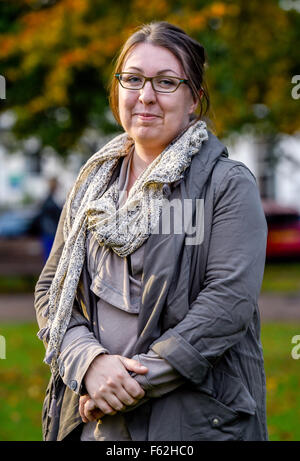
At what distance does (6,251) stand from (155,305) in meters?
20.5

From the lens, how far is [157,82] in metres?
2.39

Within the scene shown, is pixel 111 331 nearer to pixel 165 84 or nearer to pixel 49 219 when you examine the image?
pixel 165 84

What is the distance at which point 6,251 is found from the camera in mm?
22141

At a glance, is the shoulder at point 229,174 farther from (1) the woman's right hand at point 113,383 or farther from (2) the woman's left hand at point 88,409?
(2) the woman's left hand at point 88,409

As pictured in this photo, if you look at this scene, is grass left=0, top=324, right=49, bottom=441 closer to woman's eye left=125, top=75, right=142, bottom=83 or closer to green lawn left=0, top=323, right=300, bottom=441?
green lawn left=0, top=323, right=300, bottom=441

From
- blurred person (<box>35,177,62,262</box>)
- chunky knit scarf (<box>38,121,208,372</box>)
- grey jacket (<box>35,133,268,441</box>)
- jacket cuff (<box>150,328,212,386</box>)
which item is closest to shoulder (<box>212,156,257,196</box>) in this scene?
grey jacket (<box>35,133,268,441</box>)

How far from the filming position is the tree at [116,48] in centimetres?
841

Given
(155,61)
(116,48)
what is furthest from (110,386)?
(116,48)

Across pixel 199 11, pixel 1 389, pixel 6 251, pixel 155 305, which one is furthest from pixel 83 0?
pixel 6 251

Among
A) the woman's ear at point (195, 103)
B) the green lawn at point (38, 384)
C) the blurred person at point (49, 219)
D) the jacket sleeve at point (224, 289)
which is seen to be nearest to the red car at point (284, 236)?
the blurred person at point (49, 219)

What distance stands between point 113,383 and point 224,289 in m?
0.50

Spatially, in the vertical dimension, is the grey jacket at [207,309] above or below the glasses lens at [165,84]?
below

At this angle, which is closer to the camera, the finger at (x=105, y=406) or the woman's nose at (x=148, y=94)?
the finger at (x=105, y=406)

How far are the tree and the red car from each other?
16.7ft
